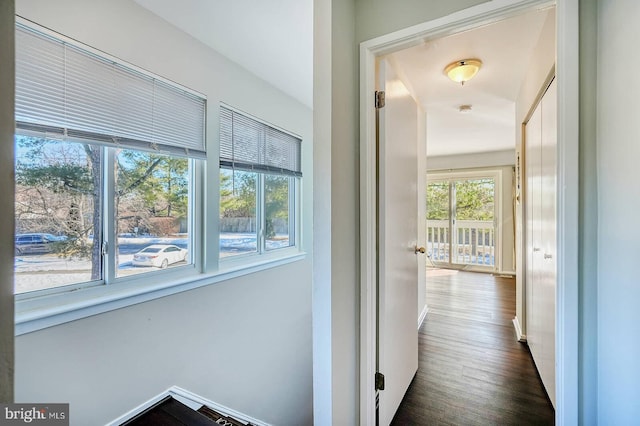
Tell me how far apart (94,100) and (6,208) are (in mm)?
1563

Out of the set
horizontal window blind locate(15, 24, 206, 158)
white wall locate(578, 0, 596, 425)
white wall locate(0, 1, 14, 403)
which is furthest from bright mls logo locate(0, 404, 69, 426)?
white wall locate(578, 0, 596, 425)

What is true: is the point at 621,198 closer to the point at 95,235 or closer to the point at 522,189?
the point at 522,189

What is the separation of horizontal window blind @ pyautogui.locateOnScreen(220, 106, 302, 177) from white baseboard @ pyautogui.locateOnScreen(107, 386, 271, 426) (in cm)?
171

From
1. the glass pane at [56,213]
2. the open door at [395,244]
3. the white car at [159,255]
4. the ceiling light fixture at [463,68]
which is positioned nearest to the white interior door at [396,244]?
the open door at [395,244]

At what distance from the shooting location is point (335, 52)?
1.26m

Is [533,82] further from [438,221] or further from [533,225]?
[438,221]

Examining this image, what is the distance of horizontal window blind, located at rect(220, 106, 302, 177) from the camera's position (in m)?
2.42

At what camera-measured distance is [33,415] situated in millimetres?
873

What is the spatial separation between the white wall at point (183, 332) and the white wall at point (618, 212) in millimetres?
2214

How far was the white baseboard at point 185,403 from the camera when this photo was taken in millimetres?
1629

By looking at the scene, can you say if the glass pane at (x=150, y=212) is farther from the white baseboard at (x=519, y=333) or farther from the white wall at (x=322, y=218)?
the white baseboard at (x=519, y=333)

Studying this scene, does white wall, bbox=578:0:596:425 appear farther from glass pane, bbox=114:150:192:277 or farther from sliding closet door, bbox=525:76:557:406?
glass pane, bbox=114:150:192:277

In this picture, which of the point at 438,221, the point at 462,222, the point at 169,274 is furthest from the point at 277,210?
the point at 462,222

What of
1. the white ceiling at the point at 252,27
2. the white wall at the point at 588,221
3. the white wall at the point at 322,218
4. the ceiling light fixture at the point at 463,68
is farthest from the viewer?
the ceiling light fixture at the point at 463,68
